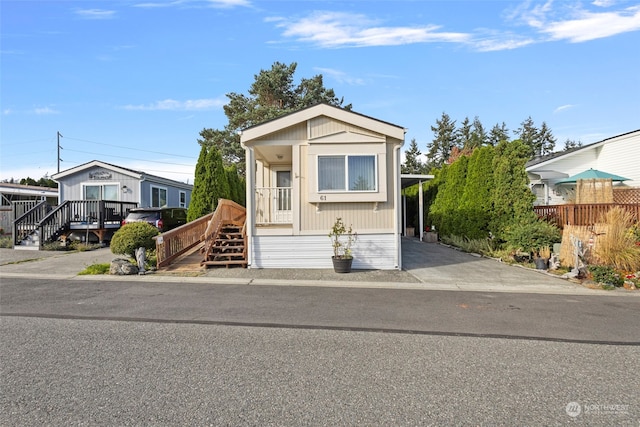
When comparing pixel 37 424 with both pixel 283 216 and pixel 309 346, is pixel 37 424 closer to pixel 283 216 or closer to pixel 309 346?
pixel 309 346

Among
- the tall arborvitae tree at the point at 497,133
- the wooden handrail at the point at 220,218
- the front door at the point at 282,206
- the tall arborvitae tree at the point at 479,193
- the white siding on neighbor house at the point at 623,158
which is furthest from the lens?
the tall arborvitae tree at the point at 497,133

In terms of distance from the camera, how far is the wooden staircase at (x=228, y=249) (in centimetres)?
1012

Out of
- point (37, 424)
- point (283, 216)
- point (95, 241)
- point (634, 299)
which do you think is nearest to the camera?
point (37, 424)

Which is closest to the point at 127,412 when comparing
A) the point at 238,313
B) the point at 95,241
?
the point at 238,313

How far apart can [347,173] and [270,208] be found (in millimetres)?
2478

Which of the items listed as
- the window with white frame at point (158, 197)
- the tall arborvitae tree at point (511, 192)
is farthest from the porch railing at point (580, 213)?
the window with white frame at point (158, 197)

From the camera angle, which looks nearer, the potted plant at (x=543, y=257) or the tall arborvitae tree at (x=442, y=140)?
the potted plant at (x=543, y=257)

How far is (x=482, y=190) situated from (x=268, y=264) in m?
8.47

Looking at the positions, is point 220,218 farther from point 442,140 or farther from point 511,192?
point 442,140

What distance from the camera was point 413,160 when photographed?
5050cm

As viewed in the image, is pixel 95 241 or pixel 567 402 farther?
pixel 95 241

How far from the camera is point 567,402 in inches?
118

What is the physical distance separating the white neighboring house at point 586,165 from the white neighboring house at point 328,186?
10786 millimetres

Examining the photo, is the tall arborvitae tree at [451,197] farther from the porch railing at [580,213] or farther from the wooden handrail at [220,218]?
the wooden handrail at [220,218]
